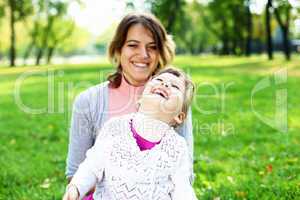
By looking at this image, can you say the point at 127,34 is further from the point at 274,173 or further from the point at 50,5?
the point at 50,5

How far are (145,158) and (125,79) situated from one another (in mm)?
1078

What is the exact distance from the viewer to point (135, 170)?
2.94m

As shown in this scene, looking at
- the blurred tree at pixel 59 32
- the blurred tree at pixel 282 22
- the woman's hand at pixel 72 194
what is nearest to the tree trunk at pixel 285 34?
the blurred tree at pixel 282 22

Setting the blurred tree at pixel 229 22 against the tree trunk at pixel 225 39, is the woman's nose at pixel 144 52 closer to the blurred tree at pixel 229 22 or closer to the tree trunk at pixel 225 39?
the blurred tree at pixel 229 22

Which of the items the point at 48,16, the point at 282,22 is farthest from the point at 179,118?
the point at 48,16

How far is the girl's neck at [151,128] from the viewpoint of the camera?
3.04 metres

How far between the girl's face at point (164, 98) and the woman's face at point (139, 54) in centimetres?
64

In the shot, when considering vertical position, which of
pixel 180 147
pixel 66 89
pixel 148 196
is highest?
pixel 180 147

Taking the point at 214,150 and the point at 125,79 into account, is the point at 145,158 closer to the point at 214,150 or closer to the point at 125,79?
the point at 125,79

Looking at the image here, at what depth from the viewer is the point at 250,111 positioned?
34.1ft

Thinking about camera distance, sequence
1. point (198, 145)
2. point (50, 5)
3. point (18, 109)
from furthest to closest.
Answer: point (50, 5) < point (18, 109) < point (198, 145)

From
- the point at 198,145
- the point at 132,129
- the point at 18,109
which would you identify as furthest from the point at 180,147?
the point at 18,109

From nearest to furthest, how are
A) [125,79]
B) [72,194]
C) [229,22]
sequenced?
[72,194]
[125,79]
[229,22]

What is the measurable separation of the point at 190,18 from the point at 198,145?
6417cm
